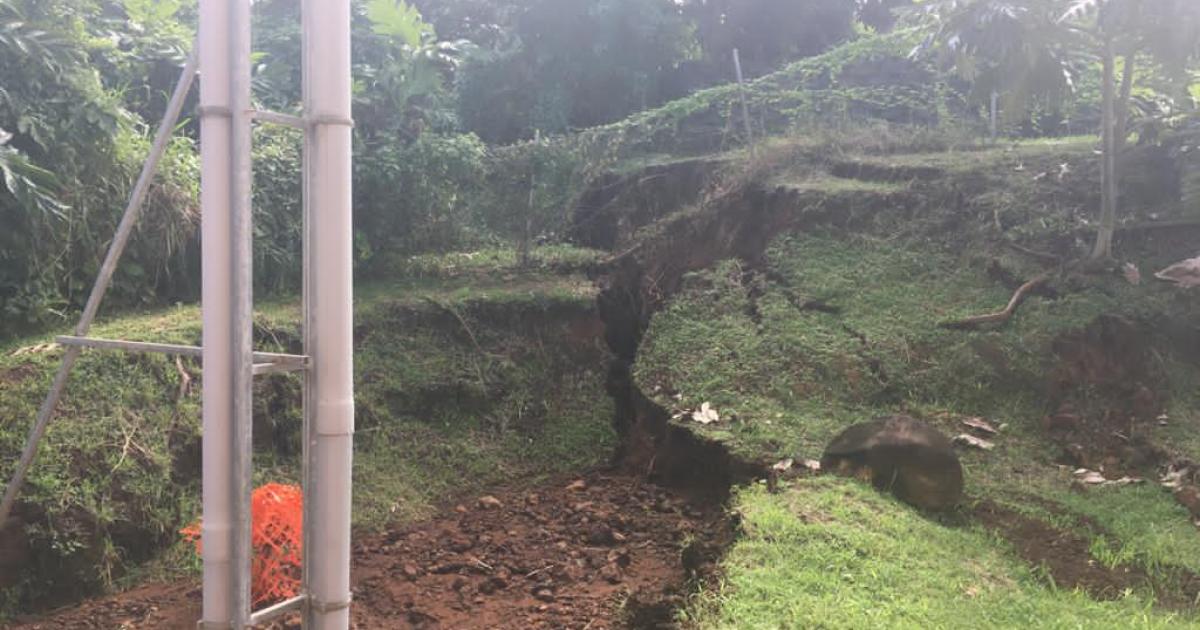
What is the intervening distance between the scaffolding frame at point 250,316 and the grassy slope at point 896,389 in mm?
1739

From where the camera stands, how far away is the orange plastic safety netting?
145 inches

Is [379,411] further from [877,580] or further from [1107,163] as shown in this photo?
[1107,163]

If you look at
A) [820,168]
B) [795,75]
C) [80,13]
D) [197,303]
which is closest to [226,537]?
[197,303]

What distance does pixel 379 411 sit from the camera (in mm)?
6309

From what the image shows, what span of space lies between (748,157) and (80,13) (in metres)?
5.82

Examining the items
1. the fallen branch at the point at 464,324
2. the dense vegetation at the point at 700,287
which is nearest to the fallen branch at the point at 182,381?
the dense vegetation at the point at 700,287

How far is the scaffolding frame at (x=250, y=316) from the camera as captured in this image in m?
1.99

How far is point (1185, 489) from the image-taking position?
15.8ft

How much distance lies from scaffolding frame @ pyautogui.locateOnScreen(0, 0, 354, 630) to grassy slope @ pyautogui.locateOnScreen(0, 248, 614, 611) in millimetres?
2948

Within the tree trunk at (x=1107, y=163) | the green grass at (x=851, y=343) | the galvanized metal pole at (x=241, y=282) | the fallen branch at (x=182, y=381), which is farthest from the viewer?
the tree trunk at (x=1107, y=163)

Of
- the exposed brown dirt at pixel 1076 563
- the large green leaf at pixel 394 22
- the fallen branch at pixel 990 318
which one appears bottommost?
the exposed brown dirt at pixel 1076 563

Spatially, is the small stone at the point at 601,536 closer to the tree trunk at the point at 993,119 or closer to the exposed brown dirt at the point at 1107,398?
the exposed brown dirt at the point at 1107,398

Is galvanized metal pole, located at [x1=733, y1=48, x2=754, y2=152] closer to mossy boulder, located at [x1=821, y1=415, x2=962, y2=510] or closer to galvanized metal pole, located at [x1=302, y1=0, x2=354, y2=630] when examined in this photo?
mossy boulder, located at [x1=821, y1=415, x2=962, y2=510]

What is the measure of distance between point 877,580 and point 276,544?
7.95 feet
